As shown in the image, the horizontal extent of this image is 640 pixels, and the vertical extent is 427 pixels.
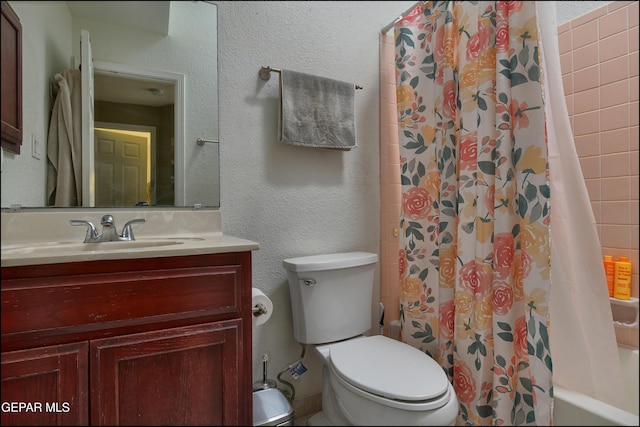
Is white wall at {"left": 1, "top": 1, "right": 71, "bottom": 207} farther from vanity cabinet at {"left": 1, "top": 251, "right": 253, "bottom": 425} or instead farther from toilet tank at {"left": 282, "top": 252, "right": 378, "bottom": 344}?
toilet tank at {"left": 282, "top": 252, "right": 378, "bottom": 344}

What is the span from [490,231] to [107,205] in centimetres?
139

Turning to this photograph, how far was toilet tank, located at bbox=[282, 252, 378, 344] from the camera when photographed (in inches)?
54.7

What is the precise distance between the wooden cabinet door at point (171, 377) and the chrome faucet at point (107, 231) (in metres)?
0.40

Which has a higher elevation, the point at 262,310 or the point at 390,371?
the point at 262,310

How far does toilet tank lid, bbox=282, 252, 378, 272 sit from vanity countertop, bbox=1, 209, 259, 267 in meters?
0.31

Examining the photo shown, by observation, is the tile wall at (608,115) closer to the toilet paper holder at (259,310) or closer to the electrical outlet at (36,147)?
the toilet paper holder at (259,310)

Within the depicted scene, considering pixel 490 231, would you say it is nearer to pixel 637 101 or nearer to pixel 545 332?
pixel 545 332

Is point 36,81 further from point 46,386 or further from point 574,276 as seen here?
point 574,276

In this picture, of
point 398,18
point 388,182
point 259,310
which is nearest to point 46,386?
point 259,310

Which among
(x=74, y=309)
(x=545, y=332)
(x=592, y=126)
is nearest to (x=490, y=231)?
(x=545, y=332)

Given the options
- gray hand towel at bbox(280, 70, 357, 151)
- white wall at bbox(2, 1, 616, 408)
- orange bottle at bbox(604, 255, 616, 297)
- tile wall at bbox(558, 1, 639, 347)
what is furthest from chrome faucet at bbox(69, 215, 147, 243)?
orange bottle at bbox(604, 255, 616, 297)

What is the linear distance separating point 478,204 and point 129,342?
1178mm

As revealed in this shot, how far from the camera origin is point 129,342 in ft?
2.91

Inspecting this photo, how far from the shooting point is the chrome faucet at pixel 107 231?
43.8 inches
